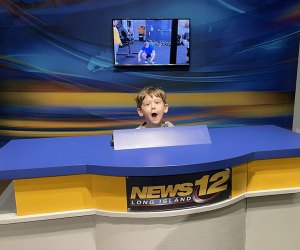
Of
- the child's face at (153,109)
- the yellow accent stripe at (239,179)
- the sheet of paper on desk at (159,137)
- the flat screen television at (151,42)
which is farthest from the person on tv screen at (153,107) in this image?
the flat screen television at (151,42)

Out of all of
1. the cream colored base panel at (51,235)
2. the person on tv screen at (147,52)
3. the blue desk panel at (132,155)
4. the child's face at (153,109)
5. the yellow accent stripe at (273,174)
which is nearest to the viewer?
the blue desk panel at (132,155)

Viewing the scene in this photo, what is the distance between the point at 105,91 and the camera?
3.72 metres

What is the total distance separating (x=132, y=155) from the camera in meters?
1.46

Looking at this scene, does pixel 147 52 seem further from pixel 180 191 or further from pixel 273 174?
pixel 180 191

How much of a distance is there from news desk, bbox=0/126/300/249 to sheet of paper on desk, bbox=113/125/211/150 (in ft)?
0.19

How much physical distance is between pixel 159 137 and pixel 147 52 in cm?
226

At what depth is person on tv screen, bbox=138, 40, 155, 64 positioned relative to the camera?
3646 millimetres

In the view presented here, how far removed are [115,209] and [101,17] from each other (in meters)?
2.76

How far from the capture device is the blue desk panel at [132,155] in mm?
1311

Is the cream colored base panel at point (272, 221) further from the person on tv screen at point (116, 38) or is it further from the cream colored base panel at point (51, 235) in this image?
the person on tv screen at point (116, 38)

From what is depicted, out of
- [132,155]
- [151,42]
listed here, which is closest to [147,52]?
[151,42]

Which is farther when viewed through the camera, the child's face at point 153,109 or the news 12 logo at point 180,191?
the child's face at point 153,109

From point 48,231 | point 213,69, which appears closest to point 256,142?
point 48,231

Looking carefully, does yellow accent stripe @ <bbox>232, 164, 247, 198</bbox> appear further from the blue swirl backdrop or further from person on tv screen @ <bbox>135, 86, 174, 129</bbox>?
the blue swirl backdrop
